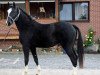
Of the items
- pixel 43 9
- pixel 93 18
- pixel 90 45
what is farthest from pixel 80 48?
pixel 93 18

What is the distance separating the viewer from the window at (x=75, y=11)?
25.2m

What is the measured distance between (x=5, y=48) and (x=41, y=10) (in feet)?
10.5

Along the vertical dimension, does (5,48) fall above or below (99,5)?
below

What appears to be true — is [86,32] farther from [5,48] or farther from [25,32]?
[25,32]

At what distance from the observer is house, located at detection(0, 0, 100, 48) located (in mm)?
24438

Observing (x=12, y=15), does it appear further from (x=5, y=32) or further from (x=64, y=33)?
(x=5, y=32)

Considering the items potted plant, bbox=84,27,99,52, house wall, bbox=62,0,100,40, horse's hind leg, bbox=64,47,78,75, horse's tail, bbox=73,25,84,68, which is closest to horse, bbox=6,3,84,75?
horse's hind leg, bbox=64,47,78,75

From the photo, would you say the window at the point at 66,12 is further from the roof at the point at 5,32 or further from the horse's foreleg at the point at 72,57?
the horse's foreleg at the point at 72,57

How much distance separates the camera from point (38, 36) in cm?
1238

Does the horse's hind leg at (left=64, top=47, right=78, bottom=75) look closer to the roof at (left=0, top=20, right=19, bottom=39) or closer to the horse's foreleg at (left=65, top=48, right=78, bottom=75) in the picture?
the horse's foreleg at (left=65, top=48, right=78, bottom=75)

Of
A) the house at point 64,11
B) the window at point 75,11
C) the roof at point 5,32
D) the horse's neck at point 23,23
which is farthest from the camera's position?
the window at point 75,11

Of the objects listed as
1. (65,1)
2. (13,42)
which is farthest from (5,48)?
(65,1)

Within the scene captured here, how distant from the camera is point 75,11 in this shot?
25.4 m

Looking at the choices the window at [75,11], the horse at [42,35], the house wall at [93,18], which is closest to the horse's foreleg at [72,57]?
the horse at [42,35]
